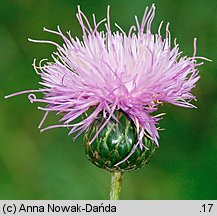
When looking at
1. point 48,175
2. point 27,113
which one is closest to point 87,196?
point 48,175

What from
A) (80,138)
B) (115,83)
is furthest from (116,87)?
(80,138)

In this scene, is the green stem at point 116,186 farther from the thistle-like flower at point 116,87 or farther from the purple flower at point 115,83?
the purple flower at point 115,83

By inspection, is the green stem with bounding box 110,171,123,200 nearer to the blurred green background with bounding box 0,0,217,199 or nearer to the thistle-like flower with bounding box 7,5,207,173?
the thistle-like flower with bounding box 7,5,207,173

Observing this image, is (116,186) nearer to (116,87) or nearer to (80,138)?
(116,87)

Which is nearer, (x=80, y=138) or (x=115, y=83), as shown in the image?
(x=115, y=83)

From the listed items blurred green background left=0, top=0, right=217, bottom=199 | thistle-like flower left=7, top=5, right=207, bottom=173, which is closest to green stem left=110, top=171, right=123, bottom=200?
thistle-like flower left=7, top=5, right=207, bottom=173

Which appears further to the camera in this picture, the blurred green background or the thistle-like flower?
the blurred green background
